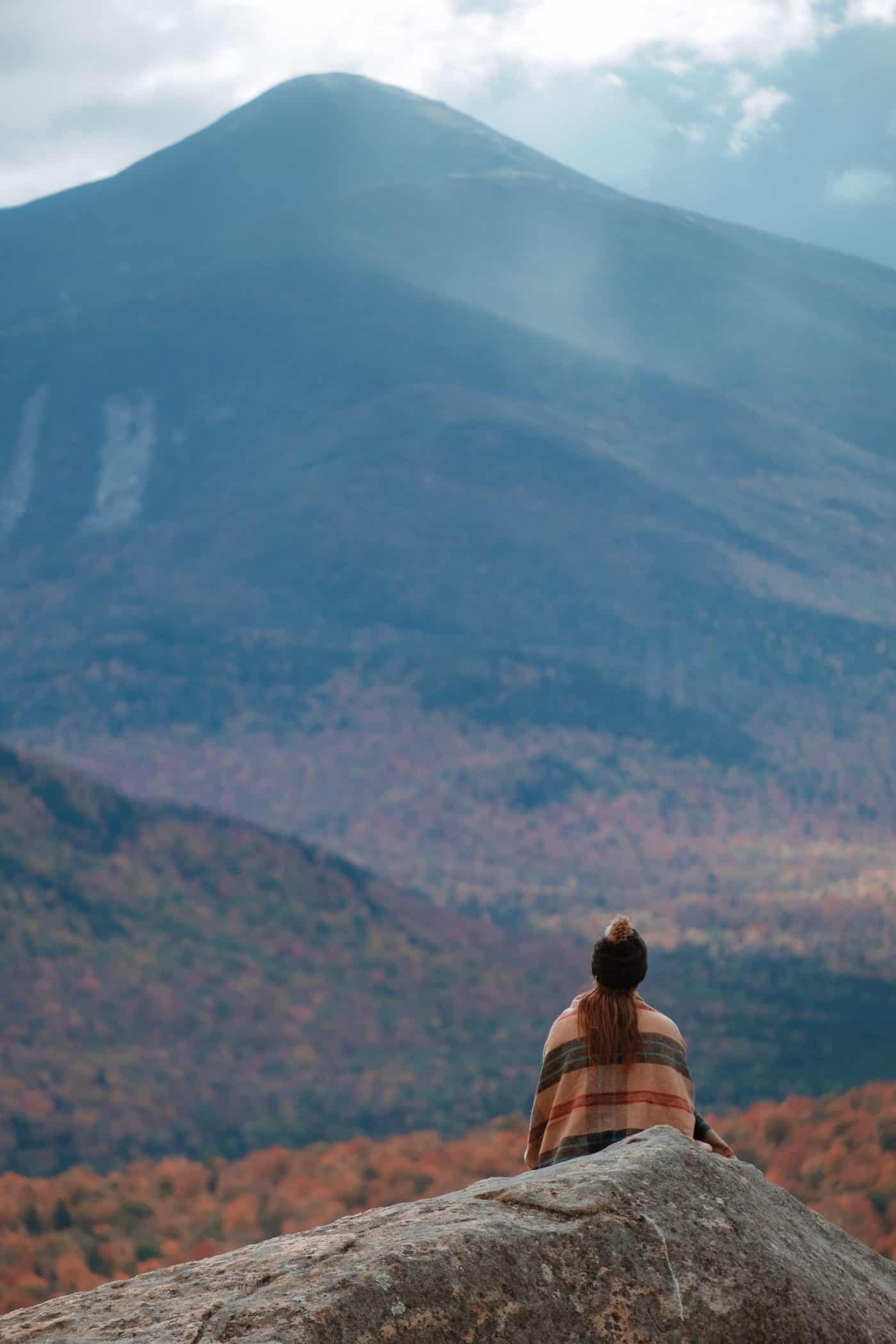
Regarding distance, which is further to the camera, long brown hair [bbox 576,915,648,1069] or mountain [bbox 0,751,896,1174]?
mountain [bbox 0,751,896,1174]

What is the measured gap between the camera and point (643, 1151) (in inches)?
124

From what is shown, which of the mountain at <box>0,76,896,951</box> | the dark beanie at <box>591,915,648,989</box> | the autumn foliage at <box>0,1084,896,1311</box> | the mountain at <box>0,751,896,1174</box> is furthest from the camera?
the mountain at <box>0,76,896,951</box>

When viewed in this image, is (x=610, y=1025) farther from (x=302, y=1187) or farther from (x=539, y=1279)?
(x=302, y=1187)

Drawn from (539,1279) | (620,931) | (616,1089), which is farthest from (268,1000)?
(539,1279)

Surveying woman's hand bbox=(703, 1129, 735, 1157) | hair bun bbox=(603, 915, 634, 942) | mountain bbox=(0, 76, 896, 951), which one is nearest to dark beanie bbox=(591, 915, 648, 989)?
hair bun bbox=(603, 915, 634, 942)

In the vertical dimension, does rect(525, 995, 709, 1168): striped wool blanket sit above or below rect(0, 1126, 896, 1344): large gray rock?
above

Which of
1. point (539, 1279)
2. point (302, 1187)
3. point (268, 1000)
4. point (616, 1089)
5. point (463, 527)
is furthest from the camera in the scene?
point (463, 527)

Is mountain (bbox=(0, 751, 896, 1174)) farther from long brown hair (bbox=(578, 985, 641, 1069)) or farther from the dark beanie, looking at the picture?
the dark beanie

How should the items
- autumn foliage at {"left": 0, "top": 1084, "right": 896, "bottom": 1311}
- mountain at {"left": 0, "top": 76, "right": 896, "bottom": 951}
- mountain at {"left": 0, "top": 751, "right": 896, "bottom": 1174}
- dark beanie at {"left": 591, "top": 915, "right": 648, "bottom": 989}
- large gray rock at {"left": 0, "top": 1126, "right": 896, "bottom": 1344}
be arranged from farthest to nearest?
mountain at {"left": 0, "top": 76, "right": 896, "bottom": 951} < mountain at {"left": 0, "top": 751, "right": 896, "bottom": 1174} < autumn foliage at {"left": 0, "top": 1084, "right": 896, "bottom": 1311} < dark beanie at {"left": 591, "top": 915, "right": 648, "bottom": 989} < large gray rock at {"left": 0, "top": 1126, "right": 896, "bottom": 1344}

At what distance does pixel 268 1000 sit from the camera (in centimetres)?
1691

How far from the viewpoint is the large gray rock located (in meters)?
2.59

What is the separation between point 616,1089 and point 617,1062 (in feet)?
0.25

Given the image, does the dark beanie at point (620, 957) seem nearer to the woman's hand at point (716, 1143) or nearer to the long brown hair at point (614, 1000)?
the long brown hair at point (614, 1000)

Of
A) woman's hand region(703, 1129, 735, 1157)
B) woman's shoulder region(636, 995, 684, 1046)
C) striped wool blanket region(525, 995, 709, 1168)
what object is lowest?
woman's hand region(703, 1129, 735, 1157)
